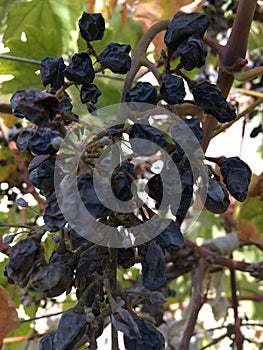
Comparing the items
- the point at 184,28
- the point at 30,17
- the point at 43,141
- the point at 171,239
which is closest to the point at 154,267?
the point at 171,239

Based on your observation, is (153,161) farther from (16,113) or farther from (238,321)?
(238,321)

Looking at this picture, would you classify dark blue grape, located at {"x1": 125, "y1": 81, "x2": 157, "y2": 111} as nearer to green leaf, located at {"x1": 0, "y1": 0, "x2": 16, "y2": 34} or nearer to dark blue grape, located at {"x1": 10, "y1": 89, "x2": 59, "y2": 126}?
dark blue grape, located at {"x1": 10, "y1": 89, "x2": 59, "y2": 126}

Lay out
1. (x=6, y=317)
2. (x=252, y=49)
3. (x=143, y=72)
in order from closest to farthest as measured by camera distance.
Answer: (x=6, y=317), (x=143, y=72), (x=252, y=49)

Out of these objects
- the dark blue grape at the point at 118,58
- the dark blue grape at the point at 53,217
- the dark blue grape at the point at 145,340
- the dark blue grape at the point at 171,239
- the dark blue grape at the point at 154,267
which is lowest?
the dark blue grape at the point at 145,340

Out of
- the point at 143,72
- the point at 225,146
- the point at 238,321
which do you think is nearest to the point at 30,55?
the point at 143,72

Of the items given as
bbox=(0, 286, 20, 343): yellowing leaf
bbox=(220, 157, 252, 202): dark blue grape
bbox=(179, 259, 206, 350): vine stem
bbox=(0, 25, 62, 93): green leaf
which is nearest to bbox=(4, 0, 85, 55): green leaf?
bbox=(0, 25, 62, 93): green leaf

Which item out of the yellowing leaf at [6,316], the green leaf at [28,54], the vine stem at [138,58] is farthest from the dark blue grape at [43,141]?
the green leaf at [28,54]

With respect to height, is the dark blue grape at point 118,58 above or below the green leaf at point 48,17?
above

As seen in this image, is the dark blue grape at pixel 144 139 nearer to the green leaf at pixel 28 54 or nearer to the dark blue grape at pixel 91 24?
the dark blue grape at pixel 91 24
